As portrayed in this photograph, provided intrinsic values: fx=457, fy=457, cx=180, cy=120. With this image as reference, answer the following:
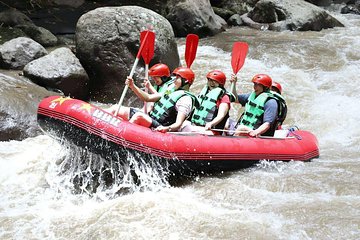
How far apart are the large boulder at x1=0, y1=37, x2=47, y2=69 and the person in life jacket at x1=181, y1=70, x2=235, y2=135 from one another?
3381 mm

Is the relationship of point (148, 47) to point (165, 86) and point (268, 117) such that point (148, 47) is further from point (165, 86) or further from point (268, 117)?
point (268, 117)

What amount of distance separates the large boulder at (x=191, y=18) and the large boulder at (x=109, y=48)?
4.18m

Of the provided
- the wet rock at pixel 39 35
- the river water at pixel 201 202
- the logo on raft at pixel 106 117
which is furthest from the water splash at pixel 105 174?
the wet rock at pixel 39 35

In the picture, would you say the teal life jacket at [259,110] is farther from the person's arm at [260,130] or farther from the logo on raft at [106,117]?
the logo on raft at [106,117]

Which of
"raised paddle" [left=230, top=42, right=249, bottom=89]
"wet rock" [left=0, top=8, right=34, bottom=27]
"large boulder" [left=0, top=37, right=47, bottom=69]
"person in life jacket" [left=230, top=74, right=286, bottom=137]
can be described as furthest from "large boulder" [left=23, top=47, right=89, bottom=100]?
"wet rock" [left=0, top=8, right=34, bottom=27]

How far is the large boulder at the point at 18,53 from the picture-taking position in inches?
284

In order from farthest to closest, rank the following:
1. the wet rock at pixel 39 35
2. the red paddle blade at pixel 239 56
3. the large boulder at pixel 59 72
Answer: the wet rock at pixel 39 35, the large boulder at pixel 59 72, the red paddle blade at pixel 239 56

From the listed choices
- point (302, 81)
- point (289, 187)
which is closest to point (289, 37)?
point (302, 81)

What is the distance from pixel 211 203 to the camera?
4.15m

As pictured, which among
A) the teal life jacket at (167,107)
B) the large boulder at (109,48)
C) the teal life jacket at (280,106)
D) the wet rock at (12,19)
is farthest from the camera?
the wet rock at (12,19)

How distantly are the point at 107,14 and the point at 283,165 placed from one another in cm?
402

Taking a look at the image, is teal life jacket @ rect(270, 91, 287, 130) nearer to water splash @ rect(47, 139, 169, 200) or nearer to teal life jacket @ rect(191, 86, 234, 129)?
teal life jacket @ rect(191, 86, 234, 129)

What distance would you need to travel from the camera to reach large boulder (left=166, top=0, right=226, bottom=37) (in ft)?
38.3

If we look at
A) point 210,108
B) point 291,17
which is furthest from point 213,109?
point 291,17
